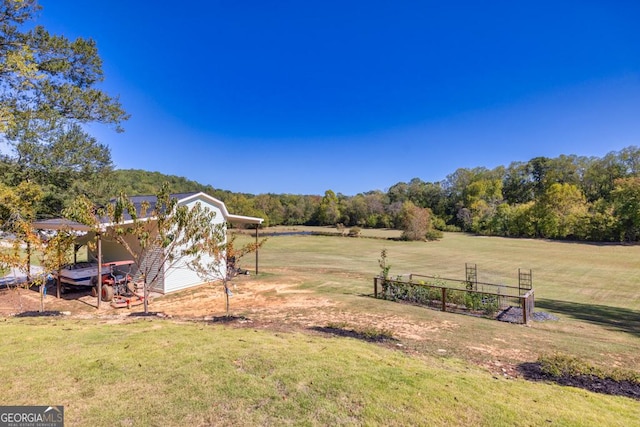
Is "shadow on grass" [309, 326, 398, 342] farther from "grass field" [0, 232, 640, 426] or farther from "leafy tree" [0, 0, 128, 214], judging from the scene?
"leafy tree" [0, 0, 128, 214]

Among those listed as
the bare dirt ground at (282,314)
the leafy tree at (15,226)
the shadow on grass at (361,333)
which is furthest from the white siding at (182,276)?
the shadow on grass at (361,333)

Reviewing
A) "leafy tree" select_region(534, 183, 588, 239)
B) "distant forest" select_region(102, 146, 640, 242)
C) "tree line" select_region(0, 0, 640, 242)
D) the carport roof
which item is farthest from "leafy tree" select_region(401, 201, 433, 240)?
the carport roof

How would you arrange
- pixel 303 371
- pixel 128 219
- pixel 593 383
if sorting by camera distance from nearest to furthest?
pixel 303 371, pixel 593 383, pixel 128 219

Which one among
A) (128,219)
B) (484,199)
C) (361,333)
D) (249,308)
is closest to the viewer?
(361,333)

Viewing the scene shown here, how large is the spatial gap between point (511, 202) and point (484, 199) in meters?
7.21

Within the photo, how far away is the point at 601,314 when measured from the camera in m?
12.5

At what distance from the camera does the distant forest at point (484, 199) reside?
18156 millimetres

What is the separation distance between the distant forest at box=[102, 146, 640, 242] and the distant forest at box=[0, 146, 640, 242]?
0.14 metres

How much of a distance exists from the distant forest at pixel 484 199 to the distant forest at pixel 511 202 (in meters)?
0.14

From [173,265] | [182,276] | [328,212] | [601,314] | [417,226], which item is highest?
[328,212]

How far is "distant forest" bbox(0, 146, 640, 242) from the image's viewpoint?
59.6 feet

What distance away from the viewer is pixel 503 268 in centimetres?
2538

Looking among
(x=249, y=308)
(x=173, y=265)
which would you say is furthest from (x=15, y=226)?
(x=249, y=308)

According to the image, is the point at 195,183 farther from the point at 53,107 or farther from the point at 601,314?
the point at 601,314
